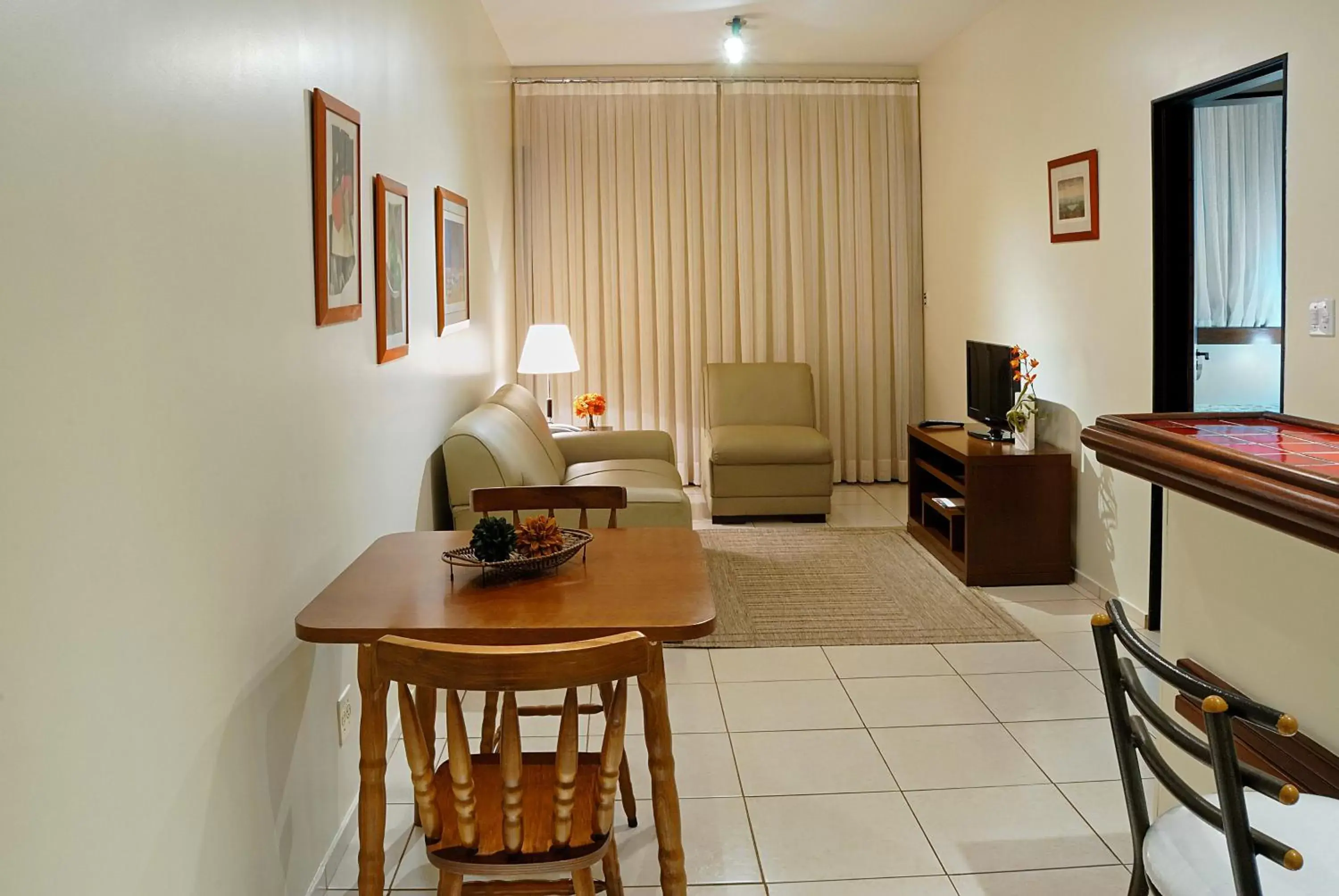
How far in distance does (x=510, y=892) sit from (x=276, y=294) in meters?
1.29

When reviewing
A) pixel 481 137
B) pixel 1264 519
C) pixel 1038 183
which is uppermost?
pixel 481 137

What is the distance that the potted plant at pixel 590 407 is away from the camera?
6.83m

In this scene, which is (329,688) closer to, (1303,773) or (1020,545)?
(1303,773)

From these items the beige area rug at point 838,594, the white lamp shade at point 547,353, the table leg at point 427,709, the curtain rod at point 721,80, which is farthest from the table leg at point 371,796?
the curtain rod at point 721,80

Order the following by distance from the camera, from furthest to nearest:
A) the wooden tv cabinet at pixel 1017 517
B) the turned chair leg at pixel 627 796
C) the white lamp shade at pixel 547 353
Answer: the white lamp shade at pixel 547 353, the wooden tv cabinet at pixel 1017 517, the turned chair leg at pixel 627 796

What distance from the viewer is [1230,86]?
391cm

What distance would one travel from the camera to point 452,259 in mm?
4887

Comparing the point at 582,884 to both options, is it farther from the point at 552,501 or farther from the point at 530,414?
the point at 530,414

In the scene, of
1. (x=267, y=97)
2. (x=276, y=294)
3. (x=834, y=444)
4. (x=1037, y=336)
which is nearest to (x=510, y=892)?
(x=276, y=294)

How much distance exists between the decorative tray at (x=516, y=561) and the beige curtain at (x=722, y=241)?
17.2ft

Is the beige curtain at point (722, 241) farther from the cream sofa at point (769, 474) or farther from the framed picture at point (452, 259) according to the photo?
the framed picture at point (452, 259)

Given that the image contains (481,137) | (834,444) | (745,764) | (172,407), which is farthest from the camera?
(834,444)

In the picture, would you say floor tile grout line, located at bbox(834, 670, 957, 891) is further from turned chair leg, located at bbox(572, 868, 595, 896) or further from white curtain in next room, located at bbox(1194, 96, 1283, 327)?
white curtain in next room, located at bbox(1194, 96, 1283, 327)

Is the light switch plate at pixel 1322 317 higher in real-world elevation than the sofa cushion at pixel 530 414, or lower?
higher
